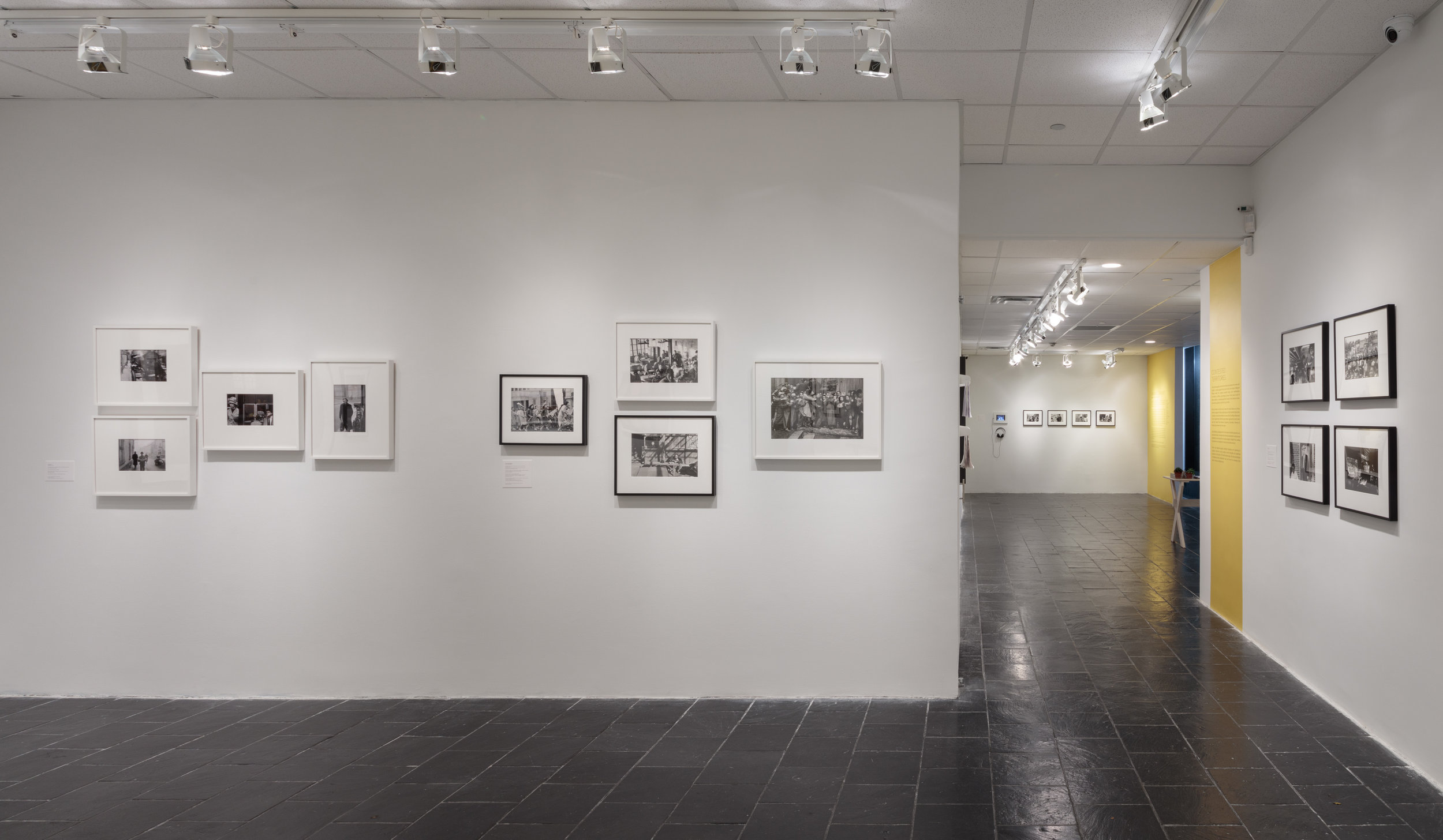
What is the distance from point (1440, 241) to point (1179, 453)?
1312cm

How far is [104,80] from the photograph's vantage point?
4133 mm

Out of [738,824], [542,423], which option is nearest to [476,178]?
[542,423]

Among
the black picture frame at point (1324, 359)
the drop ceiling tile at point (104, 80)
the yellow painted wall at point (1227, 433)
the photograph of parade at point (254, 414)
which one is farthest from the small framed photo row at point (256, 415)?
the yellow painted wall at point (1227, 433)

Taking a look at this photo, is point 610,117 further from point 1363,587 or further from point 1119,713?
point 1363,587

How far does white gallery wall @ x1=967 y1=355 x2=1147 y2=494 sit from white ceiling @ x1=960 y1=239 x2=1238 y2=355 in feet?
9.56

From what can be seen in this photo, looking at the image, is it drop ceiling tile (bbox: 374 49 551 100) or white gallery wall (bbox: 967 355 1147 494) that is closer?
drop ceiling tile (bbox: 374 49 551 100)

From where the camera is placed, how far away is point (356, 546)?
14.3 feet

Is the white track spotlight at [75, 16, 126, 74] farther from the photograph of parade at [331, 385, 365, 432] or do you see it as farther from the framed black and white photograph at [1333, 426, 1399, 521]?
the framed black and white photograph at [1333, 426, 1399, 521]

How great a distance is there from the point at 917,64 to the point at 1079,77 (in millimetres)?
868

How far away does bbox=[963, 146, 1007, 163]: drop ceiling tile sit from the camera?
5.16 meters

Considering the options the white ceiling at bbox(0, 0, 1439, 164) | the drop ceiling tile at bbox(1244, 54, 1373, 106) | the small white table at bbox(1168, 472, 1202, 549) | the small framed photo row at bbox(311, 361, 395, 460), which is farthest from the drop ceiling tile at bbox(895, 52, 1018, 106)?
the small white table at bbox(1168, 472, 1202, 549)

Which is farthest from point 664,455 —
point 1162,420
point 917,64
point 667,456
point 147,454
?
point 1162,420

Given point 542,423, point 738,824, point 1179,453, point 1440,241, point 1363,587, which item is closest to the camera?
point 738,824

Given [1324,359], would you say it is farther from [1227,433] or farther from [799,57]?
[799,57]
